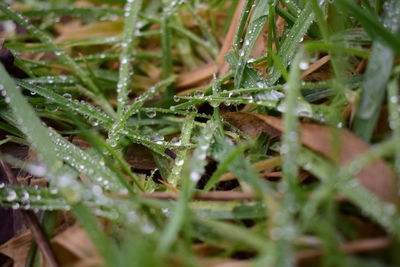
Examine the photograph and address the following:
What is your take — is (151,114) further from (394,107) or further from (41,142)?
(394,107)

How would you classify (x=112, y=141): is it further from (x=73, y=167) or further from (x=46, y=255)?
(x=46, y=255)

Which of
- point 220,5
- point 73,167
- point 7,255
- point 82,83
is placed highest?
point 220,5

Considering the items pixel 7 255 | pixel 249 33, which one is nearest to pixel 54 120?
pixel 7 255

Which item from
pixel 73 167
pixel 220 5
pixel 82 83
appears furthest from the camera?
pixel 220 5

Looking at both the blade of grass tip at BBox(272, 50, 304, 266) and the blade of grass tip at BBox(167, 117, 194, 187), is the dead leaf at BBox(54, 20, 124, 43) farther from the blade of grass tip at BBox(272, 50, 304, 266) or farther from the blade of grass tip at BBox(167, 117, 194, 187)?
the blade of grass tip at BBox(272, 50, 304, 266)

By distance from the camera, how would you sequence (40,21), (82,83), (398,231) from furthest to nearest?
(40,21) < (82,83) < (398,231)

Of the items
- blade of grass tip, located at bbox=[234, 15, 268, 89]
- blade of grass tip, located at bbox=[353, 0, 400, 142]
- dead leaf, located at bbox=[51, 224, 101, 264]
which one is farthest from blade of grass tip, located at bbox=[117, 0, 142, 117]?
blade of grass tip, located at bbox=[353, 0, 400, 142]
